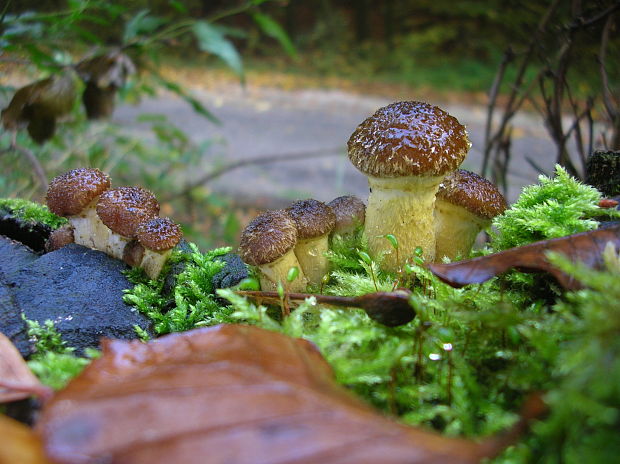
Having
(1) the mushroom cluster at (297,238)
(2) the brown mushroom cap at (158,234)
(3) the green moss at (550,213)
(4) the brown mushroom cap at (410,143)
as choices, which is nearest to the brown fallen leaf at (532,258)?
(3) the green moss at (550,213)

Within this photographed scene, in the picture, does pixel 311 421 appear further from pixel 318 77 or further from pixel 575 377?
pixel 318 77

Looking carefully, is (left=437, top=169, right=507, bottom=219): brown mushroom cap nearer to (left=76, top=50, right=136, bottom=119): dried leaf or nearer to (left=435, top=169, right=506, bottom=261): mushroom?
(left=435, top=169, right=506, bottom=261): mushroom

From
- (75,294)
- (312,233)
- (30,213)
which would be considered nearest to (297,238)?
(312,233)

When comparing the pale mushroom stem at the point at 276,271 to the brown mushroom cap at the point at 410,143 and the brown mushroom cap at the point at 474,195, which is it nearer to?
the brown mushroom cap at the point at 410,143

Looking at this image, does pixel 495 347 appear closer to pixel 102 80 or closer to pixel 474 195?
pixel 474 195

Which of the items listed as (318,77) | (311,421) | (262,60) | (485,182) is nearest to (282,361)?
(311,421)

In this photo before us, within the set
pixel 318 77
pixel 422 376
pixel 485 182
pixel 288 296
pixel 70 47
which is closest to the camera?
pixel 422 376

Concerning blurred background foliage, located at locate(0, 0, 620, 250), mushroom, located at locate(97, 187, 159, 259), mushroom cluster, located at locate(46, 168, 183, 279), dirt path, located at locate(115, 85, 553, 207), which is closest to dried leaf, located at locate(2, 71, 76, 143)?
blurred background foliage, located at locate(0, 0, 620, 250)
